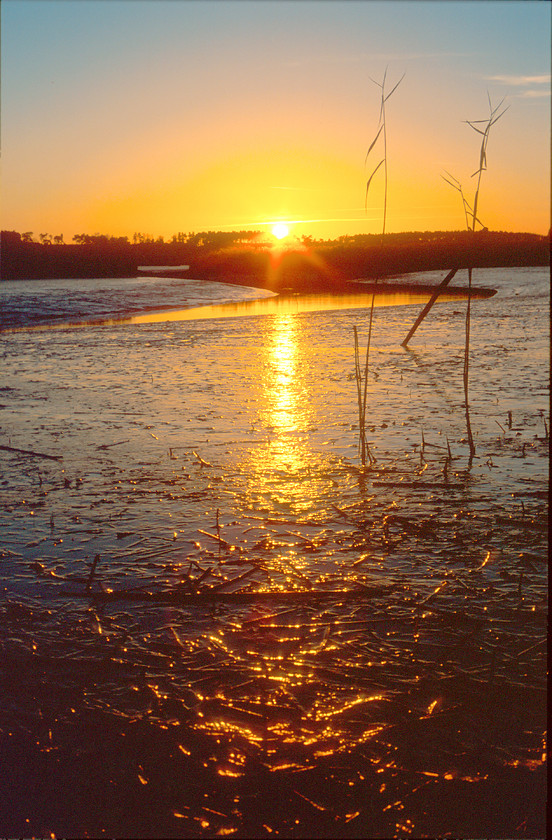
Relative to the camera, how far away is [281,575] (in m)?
3.41

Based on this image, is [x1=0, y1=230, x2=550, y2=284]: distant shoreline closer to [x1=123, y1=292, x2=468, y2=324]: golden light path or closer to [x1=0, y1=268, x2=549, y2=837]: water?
[x1=123, y1=292, x2=468, y2=324]: golden light path

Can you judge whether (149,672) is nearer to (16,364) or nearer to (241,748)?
(241,748)

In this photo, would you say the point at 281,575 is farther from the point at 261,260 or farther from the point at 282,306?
the point at 261,260

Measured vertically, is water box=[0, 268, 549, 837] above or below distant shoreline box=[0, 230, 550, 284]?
below

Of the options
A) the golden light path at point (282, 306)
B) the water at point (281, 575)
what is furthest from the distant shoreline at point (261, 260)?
the water at point (281, 575)

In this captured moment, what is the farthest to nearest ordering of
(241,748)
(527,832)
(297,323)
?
1. (297,323)
2. (241,748)
3. (527,832)

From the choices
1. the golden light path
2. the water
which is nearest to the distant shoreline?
the golden light path

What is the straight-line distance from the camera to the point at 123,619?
303cm

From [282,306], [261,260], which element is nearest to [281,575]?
[282,306]

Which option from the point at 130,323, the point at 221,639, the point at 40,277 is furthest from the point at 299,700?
the point at 40,277

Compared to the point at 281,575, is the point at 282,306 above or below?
above

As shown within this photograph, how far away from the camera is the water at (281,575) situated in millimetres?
2209

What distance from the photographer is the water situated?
221cm

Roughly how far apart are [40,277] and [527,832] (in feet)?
102
